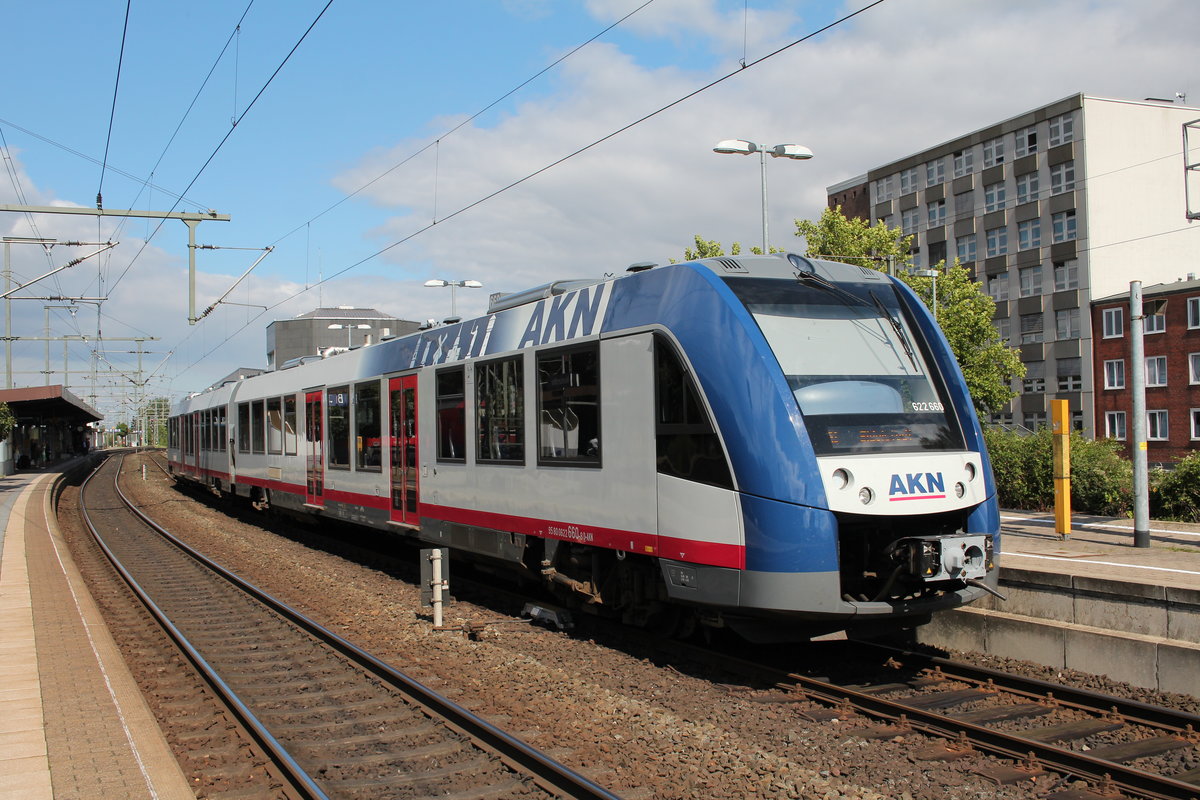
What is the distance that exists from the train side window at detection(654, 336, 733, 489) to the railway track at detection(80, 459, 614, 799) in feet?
7.98

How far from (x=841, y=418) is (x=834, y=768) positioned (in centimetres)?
257

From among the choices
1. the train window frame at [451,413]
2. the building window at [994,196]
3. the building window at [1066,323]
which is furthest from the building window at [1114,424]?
the train window frame at [451,413]

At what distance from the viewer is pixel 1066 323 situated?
5084 cm

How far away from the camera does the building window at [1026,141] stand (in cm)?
5253

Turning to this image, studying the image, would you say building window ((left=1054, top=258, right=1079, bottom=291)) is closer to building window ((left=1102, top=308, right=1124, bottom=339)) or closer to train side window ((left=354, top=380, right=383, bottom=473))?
building window ((left=1102, top=308, right=1124, bottom=339))

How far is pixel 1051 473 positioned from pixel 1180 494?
2.73 metres

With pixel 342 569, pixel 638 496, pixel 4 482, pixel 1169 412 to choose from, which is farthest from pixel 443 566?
pixel 1169 412

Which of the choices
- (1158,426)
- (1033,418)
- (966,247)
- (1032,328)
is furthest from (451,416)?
(966,247)

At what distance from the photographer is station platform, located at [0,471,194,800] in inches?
221

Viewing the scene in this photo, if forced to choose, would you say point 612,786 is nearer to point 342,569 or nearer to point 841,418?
point 841,418

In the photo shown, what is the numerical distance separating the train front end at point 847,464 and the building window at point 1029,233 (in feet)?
163

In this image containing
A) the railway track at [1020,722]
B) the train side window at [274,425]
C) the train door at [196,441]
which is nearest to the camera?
the railway track at [1020,722]

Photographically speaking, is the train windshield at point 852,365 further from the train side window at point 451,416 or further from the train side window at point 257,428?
the train side window at point 257,428

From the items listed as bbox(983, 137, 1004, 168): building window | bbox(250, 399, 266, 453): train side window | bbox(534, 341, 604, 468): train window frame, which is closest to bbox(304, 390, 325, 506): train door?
bbox(250, 399, 266, 453): train side window
